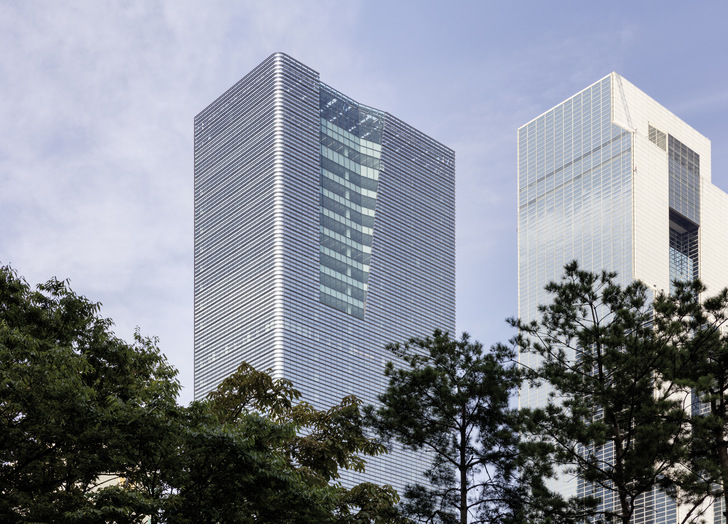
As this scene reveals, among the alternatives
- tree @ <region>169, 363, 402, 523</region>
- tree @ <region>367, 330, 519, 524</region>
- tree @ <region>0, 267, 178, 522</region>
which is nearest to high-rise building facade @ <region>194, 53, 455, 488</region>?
tree @ <region>367, 330, 519, 524</region>

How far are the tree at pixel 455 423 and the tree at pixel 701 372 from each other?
521 cm

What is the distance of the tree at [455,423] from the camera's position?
29984mm

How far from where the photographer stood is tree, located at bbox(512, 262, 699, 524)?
26.5 metres

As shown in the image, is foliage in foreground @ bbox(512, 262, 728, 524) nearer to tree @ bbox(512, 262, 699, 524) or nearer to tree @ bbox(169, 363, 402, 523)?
tree @ bbox(512, 262, 699, 524)

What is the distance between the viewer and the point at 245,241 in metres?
187

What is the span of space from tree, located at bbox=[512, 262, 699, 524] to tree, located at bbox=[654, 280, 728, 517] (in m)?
0.35

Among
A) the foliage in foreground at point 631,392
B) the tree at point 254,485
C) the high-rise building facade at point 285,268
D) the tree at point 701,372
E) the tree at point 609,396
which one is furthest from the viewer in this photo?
the high-rise building facade at point 285,268

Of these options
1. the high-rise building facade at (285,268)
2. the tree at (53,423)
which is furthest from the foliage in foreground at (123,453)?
the high-rise building facade at (285,268)

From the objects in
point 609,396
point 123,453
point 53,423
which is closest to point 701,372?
point 609,396

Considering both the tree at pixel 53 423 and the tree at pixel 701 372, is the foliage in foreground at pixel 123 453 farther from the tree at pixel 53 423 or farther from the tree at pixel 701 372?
the tree at pixel 701 372

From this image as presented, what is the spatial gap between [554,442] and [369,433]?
6319 mm

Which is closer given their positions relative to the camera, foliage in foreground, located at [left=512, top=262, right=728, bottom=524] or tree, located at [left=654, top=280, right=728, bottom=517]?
tree, located at [left=654, top=280, right=728, bottom=517]

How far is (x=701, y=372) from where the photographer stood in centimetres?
2809

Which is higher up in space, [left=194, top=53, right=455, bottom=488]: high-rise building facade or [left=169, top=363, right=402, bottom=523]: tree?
[left=194, top=53, right=455, bottom=488]: high-rise building facade
